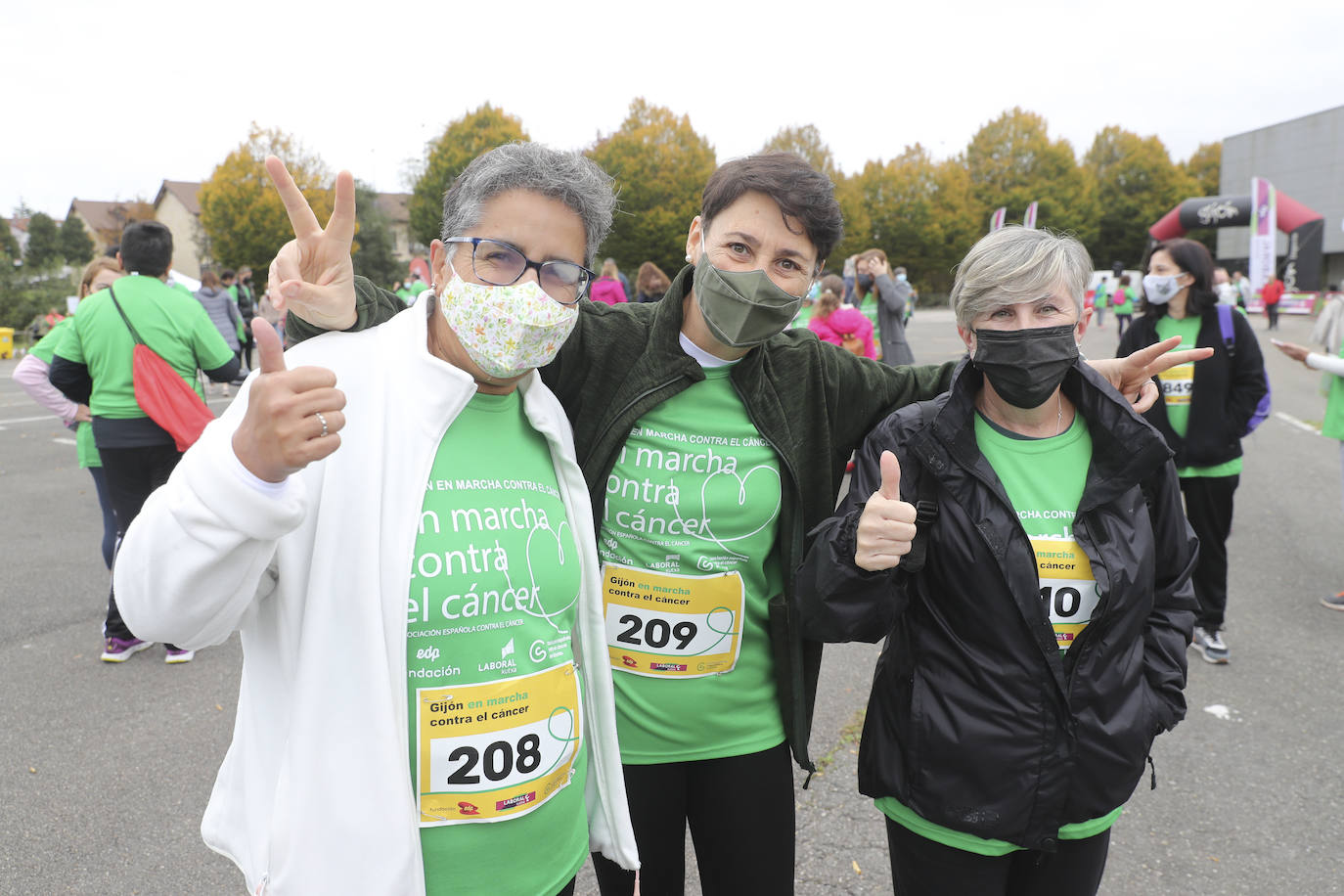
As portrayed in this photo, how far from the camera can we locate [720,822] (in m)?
2.05

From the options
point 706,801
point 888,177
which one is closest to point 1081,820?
point 706,801

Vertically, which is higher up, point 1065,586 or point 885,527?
point 885,527

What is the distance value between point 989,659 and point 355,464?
131 centimetres

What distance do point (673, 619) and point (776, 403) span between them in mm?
582

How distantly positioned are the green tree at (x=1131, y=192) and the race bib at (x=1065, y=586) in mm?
60532

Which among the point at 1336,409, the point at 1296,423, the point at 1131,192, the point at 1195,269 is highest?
the point at 1131,192

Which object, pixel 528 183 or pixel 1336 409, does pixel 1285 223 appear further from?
pixel 528 183

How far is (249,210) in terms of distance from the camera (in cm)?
3788

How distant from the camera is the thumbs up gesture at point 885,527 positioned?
1633 millimetres

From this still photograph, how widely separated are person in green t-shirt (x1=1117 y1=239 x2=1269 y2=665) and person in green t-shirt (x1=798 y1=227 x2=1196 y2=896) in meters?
3.08

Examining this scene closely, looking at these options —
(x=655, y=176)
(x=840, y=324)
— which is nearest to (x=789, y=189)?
(x=840, y=324)

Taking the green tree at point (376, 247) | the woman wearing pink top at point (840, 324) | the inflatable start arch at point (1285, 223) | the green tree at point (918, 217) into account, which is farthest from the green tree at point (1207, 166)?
the woman wearing pink top at point (840, 324)

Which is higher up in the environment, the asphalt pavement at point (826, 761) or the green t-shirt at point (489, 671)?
the green t-shirt at point (489, 671)

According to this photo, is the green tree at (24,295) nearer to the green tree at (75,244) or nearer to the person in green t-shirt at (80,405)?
the person in green t-shirt at (80,405)
